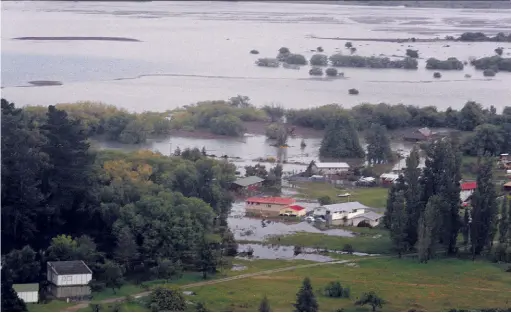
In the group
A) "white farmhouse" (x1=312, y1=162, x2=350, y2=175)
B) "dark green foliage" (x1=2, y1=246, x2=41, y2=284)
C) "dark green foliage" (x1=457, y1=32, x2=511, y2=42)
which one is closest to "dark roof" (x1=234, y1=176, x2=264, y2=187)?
"white farmhouse" (x1=312, y1=162, x2=350, y2=175)

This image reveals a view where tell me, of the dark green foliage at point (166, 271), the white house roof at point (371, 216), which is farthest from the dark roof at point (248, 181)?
the dark green foliage at point (166, 271)

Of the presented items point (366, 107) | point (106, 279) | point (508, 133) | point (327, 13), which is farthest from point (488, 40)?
point (106, 279)

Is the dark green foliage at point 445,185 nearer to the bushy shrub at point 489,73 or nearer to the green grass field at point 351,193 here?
the green grass field at point 351,193

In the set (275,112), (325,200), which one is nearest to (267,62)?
(275,112)

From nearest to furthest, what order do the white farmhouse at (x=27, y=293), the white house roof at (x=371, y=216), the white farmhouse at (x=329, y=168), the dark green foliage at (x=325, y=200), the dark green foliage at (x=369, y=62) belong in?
the white farmhouse at (x=27, y=293) → the white house roof at (x=371, y=216) → the dark green foliage at (x=325, y=200) → the white farmhouse at (x=329, y=168) → the dark green foliage at (x=369, y=62)

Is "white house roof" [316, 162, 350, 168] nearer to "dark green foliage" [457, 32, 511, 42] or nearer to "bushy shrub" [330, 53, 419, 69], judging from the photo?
"dark green foliage" [457, 32, 511, 42]
